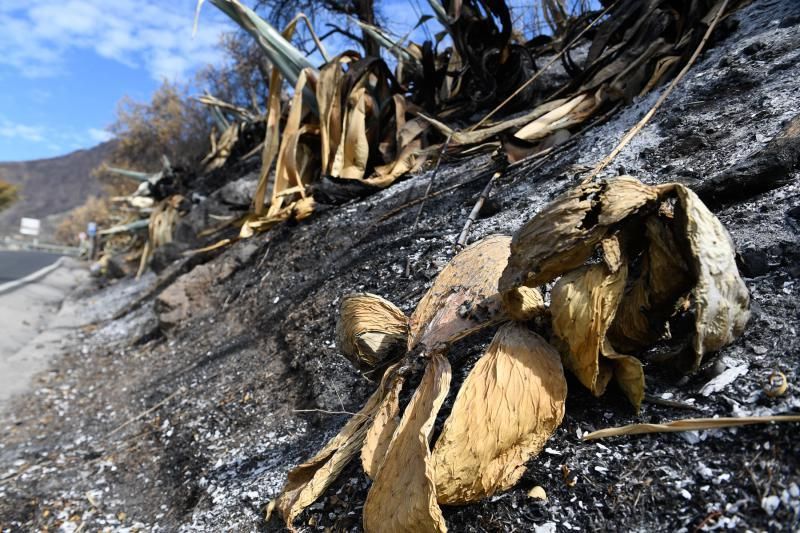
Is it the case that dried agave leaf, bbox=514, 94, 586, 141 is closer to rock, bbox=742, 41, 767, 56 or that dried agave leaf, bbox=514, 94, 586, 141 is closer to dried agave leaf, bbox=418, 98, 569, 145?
dried agave leaf, bbox=418, 98, 569, 145

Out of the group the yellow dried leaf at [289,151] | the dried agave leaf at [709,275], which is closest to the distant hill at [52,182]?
the yellow dried leaf at [289,151]

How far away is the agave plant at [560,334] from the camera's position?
89cm

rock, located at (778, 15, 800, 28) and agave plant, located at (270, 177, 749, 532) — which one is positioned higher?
rock, located at (778, 15, 800, 28)

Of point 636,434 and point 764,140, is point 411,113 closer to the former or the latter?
point 764,140

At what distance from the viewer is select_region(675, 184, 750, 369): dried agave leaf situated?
2.87 ft

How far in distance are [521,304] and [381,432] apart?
383mm

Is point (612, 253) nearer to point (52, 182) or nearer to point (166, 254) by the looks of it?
point (166, 254)

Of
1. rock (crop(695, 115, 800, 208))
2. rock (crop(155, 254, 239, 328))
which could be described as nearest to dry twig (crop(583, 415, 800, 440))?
rock (crop(695, 115, 800, 208))

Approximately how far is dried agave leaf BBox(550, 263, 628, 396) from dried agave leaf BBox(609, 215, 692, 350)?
6 cm

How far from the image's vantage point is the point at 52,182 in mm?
64812

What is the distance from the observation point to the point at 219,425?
6.47ft

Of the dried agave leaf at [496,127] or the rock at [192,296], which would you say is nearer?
the dried agave leaf at [496,127]

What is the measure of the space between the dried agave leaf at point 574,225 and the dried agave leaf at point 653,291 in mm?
70

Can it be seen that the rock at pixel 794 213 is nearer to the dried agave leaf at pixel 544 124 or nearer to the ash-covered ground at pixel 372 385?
the ash-covered ground at pixel 372 385
